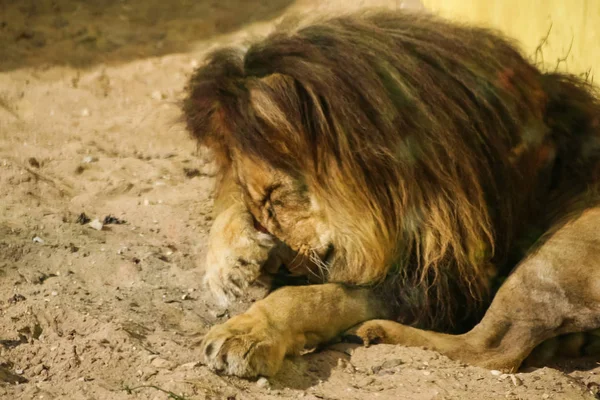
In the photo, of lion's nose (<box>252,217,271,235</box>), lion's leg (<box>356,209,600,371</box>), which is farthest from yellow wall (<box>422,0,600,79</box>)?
lion's nose (<box>252,217,271,235</box>)

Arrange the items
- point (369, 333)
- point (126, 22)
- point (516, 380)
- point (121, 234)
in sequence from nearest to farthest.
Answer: point (516, 380) → point (369, 333) → point (121, 234) → point (126, 22)

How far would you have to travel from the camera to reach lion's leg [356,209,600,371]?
323cm

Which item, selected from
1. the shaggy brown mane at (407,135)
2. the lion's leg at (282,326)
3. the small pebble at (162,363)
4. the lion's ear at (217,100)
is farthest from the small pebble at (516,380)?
the lion's ear at (217,100)

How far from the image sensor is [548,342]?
3.40m

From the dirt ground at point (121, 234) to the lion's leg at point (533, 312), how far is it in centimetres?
9

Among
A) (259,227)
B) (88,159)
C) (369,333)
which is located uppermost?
(259,227)

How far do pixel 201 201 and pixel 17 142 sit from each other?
1227 mm

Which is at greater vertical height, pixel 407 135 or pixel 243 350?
pixel 407 135

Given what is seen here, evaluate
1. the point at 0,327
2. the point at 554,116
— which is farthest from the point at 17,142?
the point at 554,116

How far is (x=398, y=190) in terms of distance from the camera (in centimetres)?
318

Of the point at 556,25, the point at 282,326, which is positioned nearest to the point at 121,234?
the point at 282,326

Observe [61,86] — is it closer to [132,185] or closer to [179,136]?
[179,136]

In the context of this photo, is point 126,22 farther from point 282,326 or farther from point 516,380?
point 516,380

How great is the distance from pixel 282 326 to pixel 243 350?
25 centimetres
